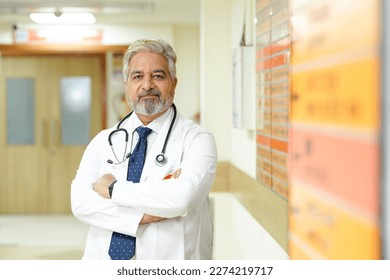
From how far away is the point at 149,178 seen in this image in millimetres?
1097

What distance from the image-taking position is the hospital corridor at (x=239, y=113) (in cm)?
47

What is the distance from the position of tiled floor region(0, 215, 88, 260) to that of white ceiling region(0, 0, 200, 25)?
4.17 ft

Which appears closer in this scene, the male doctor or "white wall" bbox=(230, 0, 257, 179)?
the male doctor

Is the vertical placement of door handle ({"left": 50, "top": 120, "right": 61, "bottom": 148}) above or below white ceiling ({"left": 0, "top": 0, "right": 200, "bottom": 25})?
below

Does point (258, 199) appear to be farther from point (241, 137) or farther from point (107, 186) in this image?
point (107, 186)

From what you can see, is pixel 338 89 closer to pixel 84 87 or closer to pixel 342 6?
pixel 342 6

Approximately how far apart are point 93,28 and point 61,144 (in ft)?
3.74

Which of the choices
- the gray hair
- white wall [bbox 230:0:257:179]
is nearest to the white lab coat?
the gray hair

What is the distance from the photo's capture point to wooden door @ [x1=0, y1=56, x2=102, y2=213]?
396 centimetres

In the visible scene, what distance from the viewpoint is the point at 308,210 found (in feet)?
1.87

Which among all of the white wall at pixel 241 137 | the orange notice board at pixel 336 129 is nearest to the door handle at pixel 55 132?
A: the white wall at pixel 241 137

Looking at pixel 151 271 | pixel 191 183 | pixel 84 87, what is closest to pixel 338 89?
pixel 151 271

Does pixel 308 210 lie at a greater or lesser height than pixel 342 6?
lesser

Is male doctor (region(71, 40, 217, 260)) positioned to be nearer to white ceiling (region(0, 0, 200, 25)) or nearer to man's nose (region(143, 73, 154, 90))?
man's nose (region(143, 73, 154, 90))
